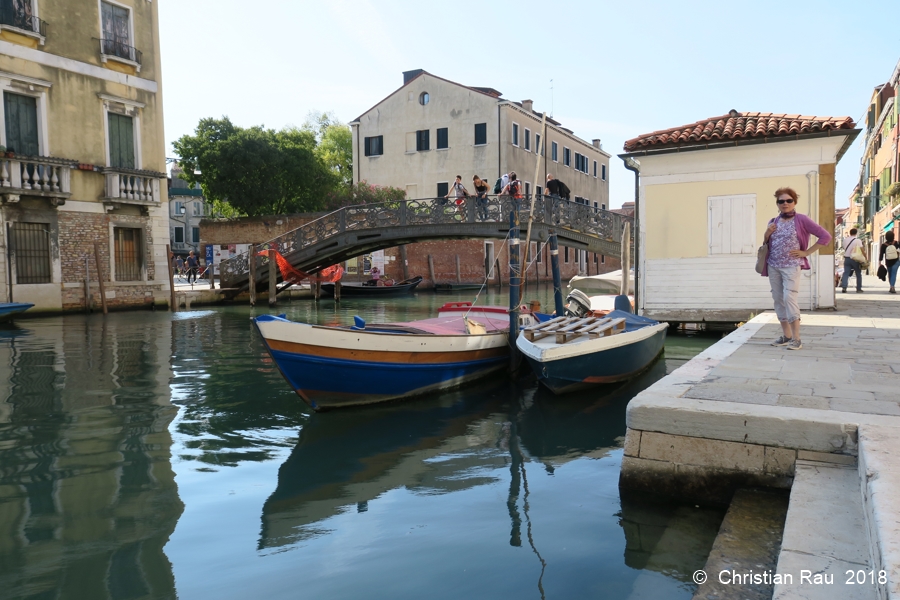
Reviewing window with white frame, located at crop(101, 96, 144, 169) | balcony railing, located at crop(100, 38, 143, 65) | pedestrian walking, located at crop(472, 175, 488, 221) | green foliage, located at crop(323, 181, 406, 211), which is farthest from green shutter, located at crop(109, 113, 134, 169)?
green foliage, located at crop(323, 181, 406, 211)

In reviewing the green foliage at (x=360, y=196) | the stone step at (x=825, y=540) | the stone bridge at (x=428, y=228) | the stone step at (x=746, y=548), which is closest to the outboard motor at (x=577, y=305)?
the stone bridge at (x=428, y=228)

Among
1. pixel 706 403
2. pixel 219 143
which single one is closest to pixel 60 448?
pixel 706 403

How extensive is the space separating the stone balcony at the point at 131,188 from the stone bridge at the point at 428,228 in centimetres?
389

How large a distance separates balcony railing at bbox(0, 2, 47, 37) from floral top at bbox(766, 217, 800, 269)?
15580 millimetres

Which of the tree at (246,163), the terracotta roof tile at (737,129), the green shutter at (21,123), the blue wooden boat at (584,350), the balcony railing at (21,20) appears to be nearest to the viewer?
the blue wooden boat at (584,350)

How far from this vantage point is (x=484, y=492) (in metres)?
4.53

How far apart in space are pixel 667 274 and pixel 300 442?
681cm

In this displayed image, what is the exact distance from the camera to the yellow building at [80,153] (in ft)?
49.3

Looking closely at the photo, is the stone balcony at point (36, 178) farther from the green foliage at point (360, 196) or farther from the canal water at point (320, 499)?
the green foliage at point (360, 196)

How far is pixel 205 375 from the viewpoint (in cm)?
885

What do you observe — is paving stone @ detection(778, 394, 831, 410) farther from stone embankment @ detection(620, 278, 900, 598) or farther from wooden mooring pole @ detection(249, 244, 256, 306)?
wooden mooring pole @ detection(249, 244, 256, 306)

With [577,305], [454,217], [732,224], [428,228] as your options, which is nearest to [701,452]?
[577,305]

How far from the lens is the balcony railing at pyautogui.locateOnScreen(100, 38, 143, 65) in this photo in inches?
653

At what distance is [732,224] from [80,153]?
1414 centimetres
